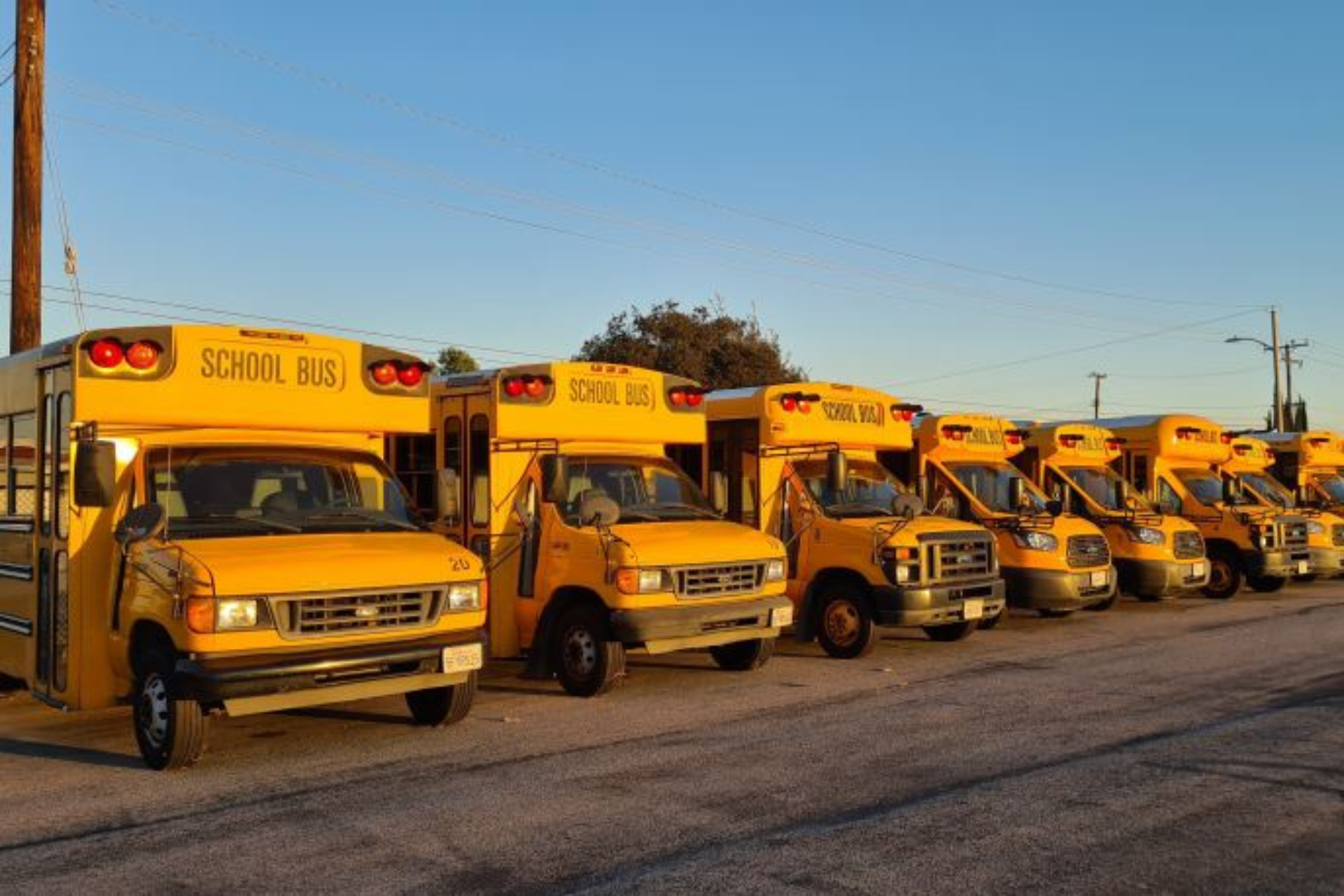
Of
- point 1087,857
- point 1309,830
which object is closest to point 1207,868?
point 1087,857

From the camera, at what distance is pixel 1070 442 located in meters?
17.2

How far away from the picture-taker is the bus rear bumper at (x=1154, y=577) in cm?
1627

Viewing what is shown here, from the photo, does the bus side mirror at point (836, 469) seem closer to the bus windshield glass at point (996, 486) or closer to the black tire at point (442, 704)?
the bus windshield glass at point (996, 486)

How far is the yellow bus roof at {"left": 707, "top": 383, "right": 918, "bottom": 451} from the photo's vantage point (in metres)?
12.9

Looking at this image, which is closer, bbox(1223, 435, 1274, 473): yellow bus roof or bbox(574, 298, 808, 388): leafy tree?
bbox(1223, 435, 1274, 473): yellow bus roof

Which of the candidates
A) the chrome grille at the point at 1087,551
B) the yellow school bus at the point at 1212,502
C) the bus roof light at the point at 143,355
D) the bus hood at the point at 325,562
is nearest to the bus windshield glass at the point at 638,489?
the bus hood at the point at 325,562

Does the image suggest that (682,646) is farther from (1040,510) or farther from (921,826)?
(1040,510)

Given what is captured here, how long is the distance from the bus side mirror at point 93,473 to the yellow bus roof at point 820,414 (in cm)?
694

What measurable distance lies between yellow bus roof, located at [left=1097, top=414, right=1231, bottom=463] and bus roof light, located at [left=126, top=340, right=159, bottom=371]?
50.6ft

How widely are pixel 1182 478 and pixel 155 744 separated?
16483 mm

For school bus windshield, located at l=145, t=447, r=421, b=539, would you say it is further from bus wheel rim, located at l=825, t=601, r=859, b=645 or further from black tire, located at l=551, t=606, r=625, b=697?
bus wheel rim, located at l=825, t=601, r=859, b=645

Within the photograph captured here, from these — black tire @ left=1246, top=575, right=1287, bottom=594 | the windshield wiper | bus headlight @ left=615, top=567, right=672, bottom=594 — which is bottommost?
black tire @ left=1246, top=575, right=1287, bottom=594

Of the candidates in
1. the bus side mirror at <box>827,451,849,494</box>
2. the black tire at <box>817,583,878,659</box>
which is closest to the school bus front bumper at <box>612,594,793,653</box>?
the black tire at <box>817,583,878,659</box>

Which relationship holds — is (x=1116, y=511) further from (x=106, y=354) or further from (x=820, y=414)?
(x=106, y=354)
